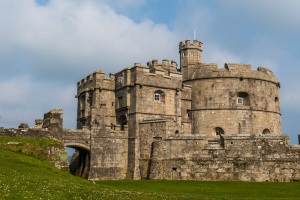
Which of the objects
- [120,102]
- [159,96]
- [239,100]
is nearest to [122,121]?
[120,102]

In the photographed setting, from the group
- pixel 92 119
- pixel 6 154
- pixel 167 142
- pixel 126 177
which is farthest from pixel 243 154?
pixel 6 154

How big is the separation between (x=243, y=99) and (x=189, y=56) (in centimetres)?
914

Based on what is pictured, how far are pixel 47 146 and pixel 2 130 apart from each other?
428 cm

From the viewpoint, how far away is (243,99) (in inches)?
1948

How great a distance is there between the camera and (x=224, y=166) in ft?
124

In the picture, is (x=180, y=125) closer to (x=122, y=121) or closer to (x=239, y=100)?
(x=122, y=121)

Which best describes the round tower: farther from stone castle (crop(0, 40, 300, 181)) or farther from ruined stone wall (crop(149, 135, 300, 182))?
ruined stone wall (crop(149, 135, 300, 182))

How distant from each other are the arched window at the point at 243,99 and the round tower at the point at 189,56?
7.28 meters

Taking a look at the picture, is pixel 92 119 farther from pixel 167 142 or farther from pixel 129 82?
pixel 167 142

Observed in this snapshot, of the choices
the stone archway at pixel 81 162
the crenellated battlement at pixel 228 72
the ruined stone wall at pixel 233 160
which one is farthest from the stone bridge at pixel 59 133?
the crenellated battlement at pixel 228 72

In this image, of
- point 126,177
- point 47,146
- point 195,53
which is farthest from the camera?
point 195,53

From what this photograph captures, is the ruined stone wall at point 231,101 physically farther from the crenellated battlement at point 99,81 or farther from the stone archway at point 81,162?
the stone archway at point 81,162

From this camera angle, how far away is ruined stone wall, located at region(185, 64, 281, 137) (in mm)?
48281

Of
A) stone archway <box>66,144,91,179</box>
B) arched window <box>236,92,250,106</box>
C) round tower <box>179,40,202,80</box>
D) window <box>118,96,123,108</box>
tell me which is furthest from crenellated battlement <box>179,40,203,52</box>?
stone archway <box>66,144,91,179</box>
